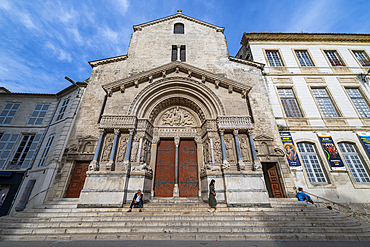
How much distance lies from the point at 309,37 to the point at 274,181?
14182 millimetres

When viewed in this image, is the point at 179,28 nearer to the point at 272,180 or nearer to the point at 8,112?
the point at 272,180

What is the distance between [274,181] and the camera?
9328 mm

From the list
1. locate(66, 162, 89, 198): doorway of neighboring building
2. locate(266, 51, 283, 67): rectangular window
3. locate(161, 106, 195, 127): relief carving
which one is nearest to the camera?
locate(66, 162, 89, 198): doorway of neighboring building

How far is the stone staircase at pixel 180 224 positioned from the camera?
450 cm

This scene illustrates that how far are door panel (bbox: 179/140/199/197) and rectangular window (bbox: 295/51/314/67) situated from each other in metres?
12.5

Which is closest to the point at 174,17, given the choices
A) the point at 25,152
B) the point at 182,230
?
the point at 182,230

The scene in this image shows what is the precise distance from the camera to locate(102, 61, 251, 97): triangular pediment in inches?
364

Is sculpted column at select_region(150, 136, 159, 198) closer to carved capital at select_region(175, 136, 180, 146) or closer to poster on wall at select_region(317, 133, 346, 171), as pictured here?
carved capital at select_region(175, 136, 180, 146)

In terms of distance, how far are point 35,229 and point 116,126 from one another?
4835 millimetres

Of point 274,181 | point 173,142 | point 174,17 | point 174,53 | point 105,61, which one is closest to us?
point 274,181

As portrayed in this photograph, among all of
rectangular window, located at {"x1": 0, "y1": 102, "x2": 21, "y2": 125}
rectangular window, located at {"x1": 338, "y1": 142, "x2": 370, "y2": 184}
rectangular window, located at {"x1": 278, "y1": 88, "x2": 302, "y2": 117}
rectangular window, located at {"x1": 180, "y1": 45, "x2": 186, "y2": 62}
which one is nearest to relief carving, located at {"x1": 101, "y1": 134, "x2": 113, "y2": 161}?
rectangular window, located at {"x1": 180, "y1": 45, "x2": 186, "y2": 62}

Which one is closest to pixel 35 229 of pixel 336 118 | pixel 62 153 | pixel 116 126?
pixel 116 126

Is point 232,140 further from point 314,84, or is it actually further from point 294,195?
point 314,84

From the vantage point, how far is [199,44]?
13.4 m
